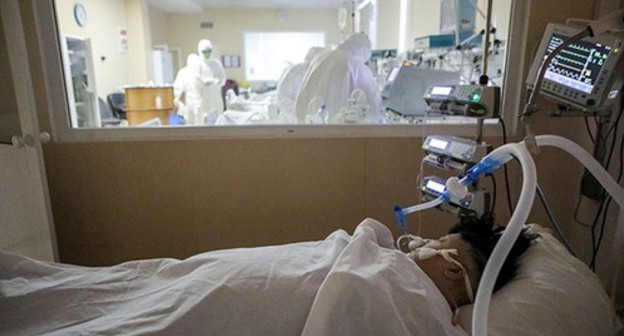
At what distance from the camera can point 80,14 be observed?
473 centimetres

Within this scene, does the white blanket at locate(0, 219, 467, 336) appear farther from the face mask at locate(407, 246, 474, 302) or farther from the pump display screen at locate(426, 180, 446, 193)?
the pump display screen at locate(426, 180, 446, 193)

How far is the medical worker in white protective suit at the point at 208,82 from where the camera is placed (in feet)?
13.5

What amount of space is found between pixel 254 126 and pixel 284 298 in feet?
3.50

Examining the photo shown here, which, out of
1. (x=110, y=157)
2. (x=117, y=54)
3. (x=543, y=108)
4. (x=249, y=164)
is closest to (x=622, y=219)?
(x=543, y=108)

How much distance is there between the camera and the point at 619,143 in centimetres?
160

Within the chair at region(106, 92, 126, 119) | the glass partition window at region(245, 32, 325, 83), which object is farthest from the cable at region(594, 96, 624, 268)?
the glass partition window at region(245, 32, 325, 83)

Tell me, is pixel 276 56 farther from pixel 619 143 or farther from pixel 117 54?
pixel 619 143

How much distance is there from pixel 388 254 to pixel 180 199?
1156mm

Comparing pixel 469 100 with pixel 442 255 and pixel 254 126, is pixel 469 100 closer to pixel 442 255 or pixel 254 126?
pixel 442 255

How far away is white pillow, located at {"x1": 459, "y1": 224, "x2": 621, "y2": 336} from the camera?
94cm

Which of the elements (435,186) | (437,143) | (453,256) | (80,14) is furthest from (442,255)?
(80,14)

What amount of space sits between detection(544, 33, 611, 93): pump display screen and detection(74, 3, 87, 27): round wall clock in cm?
510

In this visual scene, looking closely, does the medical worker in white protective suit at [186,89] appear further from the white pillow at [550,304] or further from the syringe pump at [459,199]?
the white pillow at [550,304]

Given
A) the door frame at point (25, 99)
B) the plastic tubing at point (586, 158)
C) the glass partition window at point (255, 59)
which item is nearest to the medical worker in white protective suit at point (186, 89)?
the glass partition window at point (255, 59)
